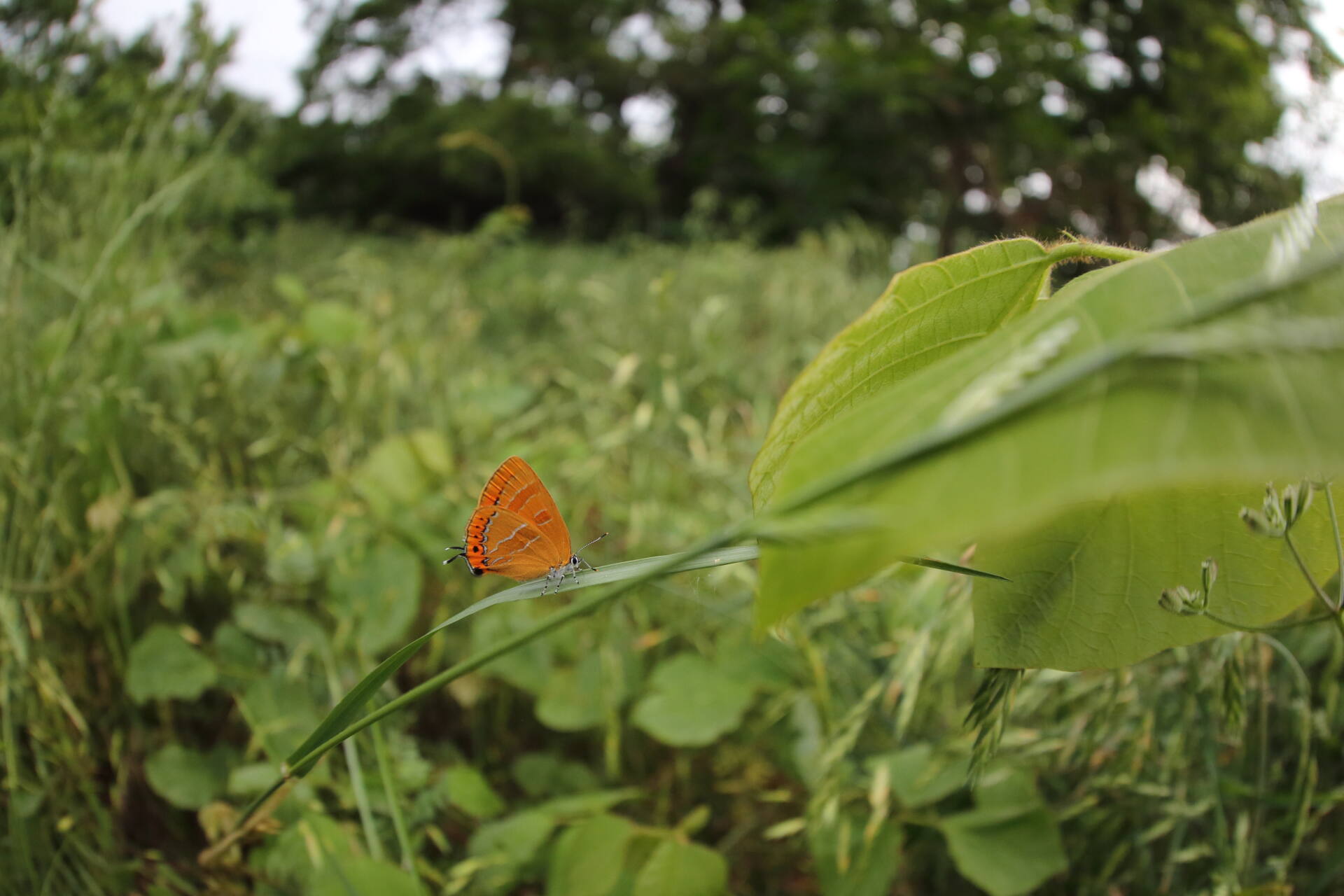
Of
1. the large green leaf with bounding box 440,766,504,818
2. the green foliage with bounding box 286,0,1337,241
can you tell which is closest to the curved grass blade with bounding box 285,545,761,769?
the large green leaf with bounding box 440,766,504,818

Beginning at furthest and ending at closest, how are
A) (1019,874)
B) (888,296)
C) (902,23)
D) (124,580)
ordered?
(902,23), (124,580), (1019,874), (888,296)

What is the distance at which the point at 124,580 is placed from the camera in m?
0.90

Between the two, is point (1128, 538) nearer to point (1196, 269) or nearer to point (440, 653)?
point (1196, 269)

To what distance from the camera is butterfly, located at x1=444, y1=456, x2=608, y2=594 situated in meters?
0.39

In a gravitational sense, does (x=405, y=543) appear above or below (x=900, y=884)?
above

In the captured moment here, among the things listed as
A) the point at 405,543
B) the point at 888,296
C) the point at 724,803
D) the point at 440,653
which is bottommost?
the point at 724,803

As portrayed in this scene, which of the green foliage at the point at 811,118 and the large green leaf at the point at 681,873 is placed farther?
the green foliage at the point at 811,118

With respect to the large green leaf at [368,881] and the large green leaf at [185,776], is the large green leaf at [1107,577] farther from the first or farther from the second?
the large green leaf at [185,776]

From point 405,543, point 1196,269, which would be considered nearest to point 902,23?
point 405,543

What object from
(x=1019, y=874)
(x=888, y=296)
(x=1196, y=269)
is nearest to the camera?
(x=1196, y=269)

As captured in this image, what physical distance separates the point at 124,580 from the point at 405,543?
0.30 m

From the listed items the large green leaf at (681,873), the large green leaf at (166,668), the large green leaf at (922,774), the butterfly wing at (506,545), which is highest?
the butterfly wing at (506,545)

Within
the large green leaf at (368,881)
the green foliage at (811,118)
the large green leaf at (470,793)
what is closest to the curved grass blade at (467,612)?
the large green leaf at (368,881)

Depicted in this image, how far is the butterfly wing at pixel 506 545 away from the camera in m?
0.39
